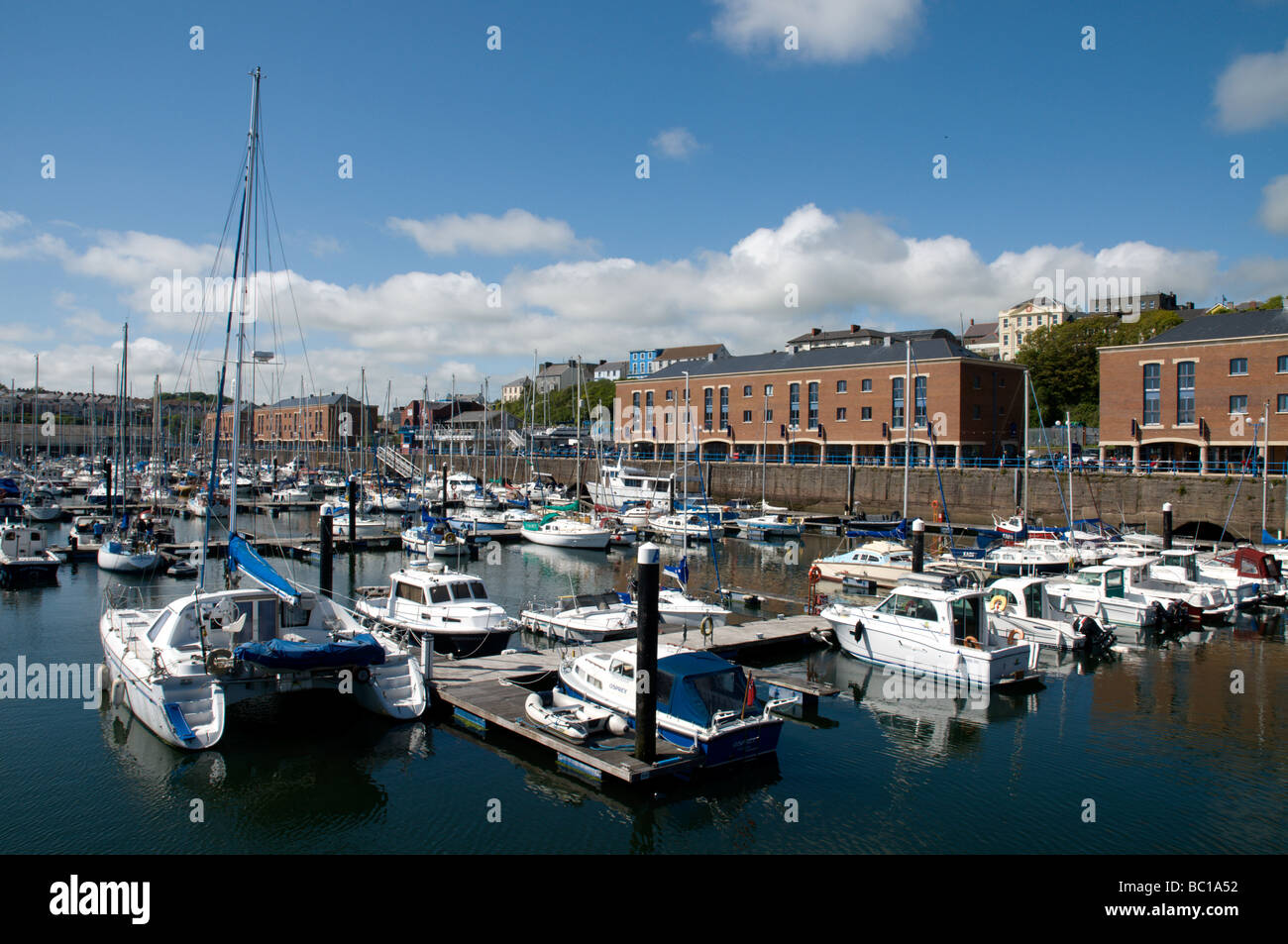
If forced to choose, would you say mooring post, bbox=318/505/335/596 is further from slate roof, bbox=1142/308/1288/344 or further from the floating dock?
slate roof, bbox=1142/308/1288/344

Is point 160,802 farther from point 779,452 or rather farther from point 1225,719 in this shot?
point 779,452

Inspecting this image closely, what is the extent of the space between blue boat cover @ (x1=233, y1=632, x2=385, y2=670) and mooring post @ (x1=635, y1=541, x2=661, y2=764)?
5921 mm

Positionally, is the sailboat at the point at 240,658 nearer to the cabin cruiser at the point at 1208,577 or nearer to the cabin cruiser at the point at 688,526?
the cabin cruiser at the point at 1208,577

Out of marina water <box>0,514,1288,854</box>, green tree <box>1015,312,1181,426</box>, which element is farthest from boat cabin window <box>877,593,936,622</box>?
green tree <box>1015,312,1181,426</box>

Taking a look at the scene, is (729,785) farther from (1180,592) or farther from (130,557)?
(130,557)

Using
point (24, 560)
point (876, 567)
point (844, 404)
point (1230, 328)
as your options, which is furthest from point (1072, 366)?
point (24, 560)

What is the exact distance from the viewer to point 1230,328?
53625 mm

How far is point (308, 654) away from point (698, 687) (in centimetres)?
741

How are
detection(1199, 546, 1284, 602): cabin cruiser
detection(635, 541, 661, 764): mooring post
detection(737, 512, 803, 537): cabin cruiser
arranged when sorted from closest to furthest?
1. detection(635, 541, 661, 764): mooring post
2. detection(1199, 546, 1284, 602): cabin cruiser
3. detection(737, 512, 803, 537): cabin cruiser

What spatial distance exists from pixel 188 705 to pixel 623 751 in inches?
328

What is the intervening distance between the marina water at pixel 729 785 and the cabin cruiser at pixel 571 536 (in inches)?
1137

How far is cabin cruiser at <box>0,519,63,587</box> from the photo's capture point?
1390 inches

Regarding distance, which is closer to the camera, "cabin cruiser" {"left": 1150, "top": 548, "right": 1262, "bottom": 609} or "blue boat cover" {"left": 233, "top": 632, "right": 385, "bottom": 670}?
"blue boat cover" {"left": 233, "top": 632, "right": 385, "bottom": 670}

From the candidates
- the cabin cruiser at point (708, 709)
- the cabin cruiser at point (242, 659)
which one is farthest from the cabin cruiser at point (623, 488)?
the cabin cruiser at point (708, 709)
